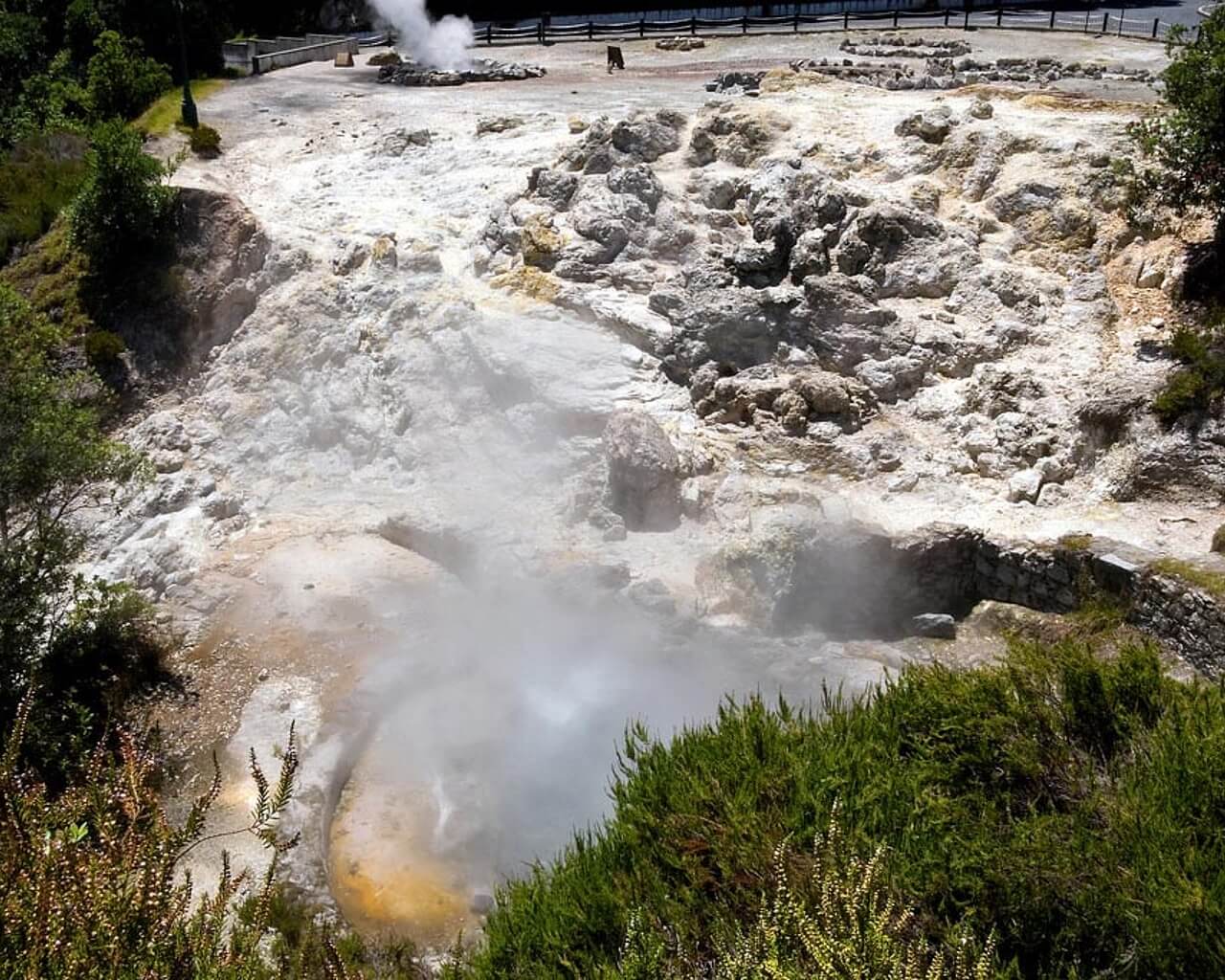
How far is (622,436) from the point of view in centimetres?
1716

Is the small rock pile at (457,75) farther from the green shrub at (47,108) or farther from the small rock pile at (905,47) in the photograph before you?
the small rock pile at (905,47)

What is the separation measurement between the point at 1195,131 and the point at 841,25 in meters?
24.7

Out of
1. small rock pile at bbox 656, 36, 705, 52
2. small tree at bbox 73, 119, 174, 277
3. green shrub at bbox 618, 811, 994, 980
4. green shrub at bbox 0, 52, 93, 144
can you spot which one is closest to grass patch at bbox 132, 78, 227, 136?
green shrub at bbox 0, 52, 93, 144

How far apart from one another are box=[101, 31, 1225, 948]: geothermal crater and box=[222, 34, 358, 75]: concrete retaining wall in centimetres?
1139

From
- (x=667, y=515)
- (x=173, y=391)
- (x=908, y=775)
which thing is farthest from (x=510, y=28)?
(x=908, y=775)

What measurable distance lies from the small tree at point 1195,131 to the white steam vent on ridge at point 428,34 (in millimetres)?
23695

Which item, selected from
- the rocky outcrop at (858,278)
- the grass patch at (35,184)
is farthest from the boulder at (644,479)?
Answer: the grass patch at (35,184)

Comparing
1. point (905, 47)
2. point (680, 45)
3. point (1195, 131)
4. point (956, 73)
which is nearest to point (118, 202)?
point (956, 73)

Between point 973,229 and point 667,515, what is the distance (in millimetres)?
8991

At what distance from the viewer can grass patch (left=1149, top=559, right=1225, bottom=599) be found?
1257 centimetres

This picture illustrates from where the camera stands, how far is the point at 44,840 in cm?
614

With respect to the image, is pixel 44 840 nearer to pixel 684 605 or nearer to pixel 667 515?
pixel 684 605

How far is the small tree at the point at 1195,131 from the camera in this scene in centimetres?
1612

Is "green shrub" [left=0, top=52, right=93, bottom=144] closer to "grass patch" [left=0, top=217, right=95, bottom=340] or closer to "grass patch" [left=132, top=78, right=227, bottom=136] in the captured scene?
"grass patch" [left=132, top=78, right=227, bottom=136]
